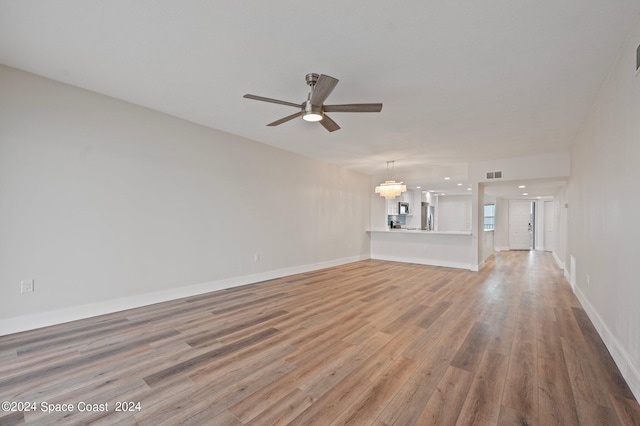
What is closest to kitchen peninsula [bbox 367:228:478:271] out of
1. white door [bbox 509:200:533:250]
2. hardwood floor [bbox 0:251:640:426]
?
hardwood floor [bbox 0:251:640:426]

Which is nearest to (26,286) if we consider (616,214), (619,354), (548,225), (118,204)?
(118,204)

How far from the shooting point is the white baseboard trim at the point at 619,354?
6.29 ft

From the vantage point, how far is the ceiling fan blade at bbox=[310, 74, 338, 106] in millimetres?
2290

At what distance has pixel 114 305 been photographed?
3.46m

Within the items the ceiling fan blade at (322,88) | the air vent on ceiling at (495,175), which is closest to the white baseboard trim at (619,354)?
the ceiling fan blade at (322,88)

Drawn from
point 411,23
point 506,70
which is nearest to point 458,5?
point 411,23

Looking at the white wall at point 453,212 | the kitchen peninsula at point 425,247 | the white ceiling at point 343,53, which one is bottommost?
the kitchen peninsula at point 425,247

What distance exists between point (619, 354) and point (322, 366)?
2.46 m

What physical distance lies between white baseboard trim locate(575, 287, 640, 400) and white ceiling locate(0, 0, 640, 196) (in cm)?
248

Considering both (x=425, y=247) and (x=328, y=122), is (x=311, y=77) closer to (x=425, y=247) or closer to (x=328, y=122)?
(x=328, y=122)

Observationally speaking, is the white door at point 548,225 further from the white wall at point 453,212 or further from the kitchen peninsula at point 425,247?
the kitchen peninsula at point 425,247

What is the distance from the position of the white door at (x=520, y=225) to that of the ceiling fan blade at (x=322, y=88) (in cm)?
1204

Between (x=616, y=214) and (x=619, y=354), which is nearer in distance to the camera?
(x=619, y=354)

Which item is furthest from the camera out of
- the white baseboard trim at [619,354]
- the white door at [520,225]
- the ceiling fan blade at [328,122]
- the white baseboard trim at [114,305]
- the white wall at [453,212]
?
the white wall at [453,212]
